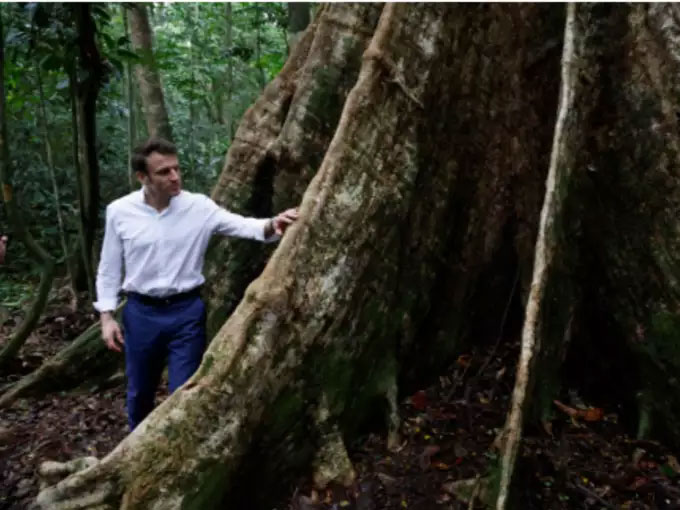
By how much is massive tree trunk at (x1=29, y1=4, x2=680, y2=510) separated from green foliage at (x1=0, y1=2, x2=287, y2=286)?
2636 mm

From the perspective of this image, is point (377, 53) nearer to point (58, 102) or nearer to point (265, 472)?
point (265, 472)

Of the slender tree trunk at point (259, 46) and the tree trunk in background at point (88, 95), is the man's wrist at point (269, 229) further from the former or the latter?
the slender tree trunk at point (259, 46)

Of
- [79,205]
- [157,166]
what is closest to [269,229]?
[157,166]

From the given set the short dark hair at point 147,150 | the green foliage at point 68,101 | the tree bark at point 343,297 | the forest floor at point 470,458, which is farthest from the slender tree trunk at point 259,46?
the forest floor at point 470,458

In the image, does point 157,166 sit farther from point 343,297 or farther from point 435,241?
point 435,241

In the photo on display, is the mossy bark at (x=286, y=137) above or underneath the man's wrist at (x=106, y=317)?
above

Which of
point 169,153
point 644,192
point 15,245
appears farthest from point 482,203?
point 15,245

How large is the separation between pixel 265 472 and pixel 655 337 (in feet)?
7.25

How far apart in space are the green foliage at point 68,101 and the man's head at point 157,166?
8.33 ft

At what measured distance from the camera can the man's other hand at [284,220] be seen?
132 inches

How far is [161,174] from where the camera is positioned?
11.5 ft

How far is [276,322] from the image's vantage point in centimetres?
304

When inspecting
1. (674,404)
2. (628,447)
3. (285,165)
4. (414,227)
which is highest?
(285,165)

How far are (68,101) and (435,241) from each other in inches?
182
